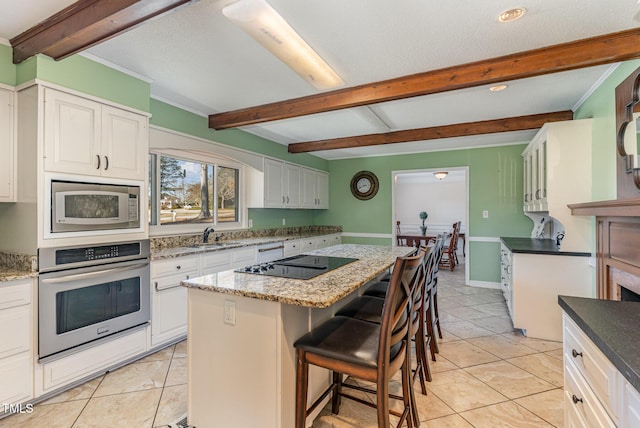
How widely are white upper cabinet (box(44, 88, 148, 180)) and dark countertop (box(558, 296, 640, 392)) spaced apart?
3044mm

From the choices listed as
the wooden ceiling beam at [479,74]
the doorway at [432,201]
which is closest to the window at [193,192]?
the wooden ceiling beam at [479,74]

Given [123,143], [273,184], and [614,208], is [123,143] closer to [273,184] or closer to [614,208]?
[273,184]

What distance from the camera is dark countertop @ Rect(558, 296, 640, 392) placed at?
0.77m

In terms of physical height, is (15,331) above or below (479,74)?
below

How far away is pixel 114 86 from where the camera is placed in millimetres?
2439

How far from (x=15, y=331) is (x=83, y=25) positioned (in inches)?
76.5

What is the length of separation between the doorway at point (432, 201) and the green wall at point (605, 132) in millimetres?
5715

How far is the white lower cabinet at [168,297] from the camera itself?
2699mm

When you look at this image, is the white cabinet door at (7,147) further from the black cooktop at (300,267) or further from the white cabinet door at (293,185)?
the white cabinet door at (293,185)

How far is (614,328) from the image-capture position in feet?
3.24

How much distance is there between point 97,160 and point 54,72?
64 cm

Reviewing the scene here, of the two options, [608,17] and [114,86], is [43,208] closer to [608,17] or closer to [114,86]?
[114,86]

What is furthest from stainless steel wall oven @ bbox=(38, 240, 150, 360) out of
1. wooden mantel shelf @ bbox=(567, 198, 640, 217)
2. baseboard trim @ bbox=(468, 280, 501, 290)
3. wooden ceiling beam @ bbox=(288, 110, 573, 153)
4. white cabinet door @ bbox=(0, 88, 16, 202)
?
baseboard trim @ bbox=(468, 280, 501, 290)

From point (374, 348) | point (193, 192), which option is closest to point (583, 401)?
point (374, 348)
